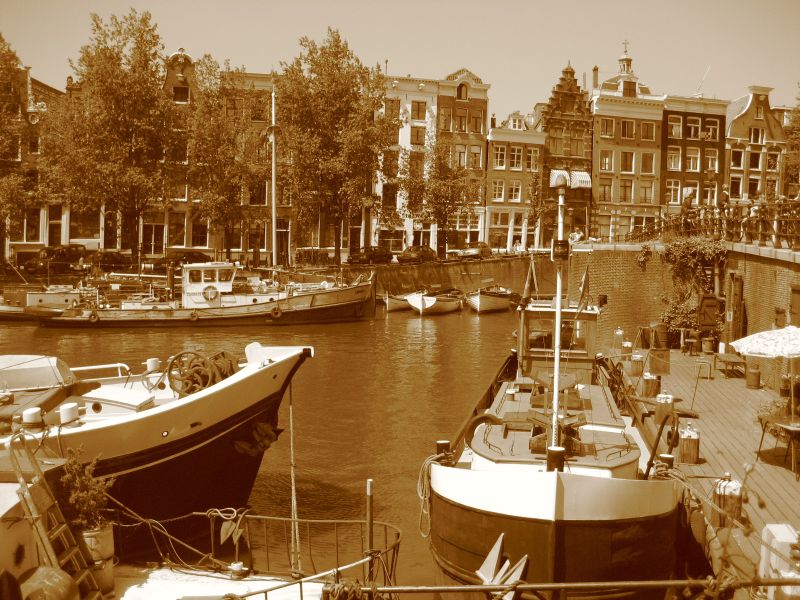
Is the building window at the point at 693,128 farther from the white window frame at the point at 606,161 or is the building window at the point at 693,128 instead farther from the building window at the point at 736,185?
the white window frame at the point at 606,161

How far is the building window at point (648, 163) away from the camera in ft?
198

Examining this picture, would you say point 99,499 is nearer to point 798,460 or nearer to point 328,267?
point 798,460

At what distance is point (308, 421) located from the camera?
1878 cm

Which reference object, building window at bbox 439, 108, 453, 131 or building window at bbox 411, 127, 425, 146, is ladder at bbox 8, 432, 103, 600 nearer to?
building window at bbox 411, 127, 425, 146

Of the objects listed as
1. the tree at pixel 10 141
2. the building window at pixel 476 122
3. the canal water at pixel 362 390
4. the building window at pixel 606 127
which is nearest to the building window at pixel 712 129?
the building window at pixel 606 127

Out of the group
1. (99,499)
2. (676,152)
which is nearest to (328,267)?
(676,152)

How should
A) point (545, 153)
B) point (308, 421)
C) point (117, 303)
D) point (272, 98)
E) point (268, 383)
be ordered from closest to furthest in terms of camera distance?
point (268, 383) < point (308, 421) < point (117, 303) < point (272, 98) < point (545, 153)

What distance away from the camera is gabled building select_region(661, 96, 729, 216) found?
60688 millimetres

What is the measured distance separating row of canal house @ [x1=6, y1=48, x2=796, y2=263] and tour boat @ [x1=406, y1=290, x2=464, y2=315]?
1267 centimetres

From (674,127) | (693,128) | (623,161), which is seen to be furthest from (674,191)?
(693,128)

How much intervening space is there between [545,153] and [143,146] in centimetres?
3089

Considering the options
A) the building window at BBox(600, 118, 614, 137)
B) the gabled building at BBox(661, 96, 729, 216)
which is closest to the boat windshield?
the building window at BBox(600, 118, 614, 137)

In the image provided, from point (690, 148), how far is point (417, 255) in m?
25.7

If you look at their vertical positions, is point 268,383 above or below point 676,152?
below
